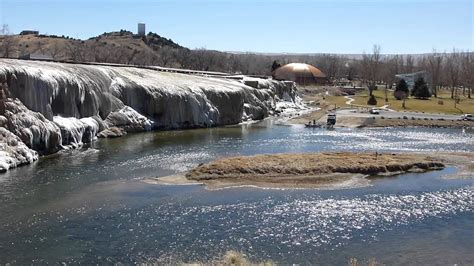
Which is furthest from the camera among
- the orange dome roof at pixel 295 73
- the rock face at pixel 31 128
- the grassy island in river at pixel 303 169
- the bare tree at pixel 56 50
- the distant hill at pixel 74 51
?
the orange dome roof at pixel 295 73

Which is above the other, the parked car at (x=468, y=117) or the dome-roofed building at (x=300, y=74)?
the dome-roofed building at (x=300, y=74)

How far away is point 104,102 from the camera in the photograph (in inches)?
2751

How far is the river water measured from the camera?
26.6 metres

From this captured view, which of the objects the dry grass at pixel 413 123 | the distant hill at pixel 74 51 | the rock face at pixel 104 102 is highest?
the distant hill at pixel 74 51

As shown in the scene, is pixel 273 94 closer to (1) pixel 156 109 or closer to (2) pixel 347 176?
(1) pixel 156 109

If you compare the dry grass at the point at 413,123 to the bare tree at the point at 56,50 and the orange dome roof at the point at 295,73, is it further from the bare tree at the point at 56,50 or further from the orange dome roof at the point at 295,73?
the bare tree at the point at 56,50

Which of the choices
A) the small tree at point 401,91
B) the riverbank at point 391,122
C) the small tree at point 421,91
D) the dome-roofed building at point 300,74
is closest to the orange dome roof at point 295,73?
the dome-roofed building at point 300,74

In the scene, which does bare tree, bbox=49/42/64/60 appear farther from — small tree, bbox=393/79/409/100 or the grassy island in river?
the grassy island in river

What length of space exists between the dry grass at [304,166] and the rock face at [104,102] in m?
18.7

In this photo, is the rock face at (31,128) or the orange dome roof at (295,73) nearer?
the rock face at (31,128)

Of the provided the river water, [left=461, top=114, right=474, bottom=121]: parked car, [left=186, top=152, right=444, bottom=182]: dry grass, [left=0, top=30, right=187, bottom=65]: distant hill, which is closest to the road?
[left=461, top=114, right=474, bottom=121]: parked car

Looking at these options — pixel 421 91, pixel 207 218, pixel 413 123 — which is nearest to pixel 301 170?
pixel 207 218

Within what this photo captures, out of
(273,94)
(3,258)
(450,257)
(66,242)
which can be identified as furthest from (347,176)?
(273,94)

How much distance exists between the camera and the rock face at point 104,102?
5328 cm
